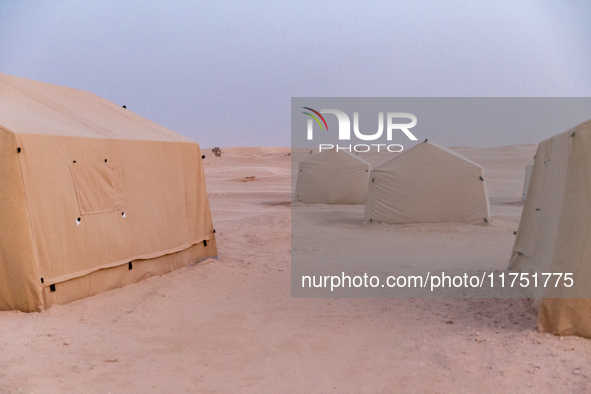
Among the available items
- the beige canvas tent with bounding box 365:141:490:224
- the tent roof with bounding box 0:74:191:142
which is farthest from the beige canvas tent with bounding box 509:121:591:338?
the beige canvas tent with bounding box 365:141:490:224

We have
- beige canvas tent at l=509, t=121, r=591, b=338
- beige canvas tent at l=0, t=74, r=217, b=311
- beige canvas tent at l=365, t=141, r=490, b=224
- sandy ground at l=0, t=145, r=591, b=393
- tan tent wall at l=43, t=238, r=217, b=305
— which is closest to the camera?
sandy ground at l=0, t=145, r=591, b=393

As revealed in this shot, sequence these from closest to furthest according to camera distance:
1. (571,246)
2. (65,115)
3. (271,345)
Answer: (571,246), (271,345), (65,115)

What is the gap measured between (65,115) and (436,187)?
30.1ft

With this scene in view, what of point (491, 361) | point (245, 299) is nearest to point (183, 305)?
point (245, 299)

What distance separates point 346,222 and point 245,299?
7.73 metres

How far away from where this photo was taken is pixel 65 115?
7.20m

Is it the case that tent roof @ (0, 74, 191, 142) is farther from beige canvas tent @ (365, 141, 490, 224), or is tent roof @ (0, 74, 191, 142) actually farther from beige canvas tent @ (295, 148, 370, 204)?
beige canvas tent @ (295, 148, 370, 204)

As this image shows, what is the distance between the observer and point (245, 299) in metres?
6.66

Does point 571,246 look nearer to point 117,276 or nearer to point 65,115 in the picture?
point 117,276

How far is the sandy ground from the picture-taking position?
Answer: 3934mm

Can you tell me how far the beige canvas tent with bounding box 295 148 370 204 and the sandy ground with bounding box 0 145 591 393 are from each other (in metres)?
10.7

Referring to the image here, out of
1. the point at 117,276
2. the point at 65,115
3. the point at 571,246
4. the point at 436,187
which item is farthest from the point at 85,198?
the point at 436,187

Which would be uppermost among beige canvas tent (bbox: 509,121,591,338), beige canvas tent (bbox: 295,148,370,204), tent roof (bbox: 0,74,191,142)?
tent roof (bbox: 0,74,191,142)

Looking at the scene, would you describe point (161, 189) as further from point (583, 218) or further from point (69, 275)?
A: point (583, 218)
